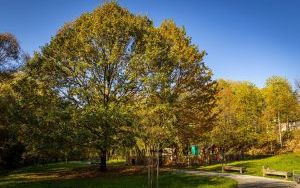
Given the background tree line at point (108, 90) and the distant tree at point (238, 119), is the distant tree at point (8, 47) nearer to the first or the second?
the background tree line at point (108, 90)

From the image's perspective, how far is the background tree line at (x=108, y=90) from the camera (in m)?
27.6

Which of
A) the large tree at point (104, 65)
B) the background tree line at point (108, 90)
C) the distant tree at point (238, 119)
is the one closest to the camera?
the background tree line at point (108, 90)

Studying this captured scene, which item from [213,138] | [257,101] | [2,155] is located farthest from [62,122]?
[257,101]

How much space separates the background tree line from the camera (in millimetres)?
27625

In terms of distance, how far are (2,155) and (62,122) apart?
83.3ft

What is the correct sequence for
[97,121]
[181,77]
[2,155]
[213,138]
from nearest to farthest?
[97,121]
[181,77]
[213,138]
[2,155]

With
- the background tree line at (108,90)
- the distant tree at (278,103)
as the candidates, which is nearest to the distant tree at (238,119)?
the distant tree at (278,103)

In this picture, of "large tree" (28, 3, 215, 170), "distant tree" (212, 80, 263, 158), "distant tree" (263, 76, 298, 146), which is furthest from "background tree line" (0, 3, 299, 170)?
"distant tree" (263, 76, 298, 146)

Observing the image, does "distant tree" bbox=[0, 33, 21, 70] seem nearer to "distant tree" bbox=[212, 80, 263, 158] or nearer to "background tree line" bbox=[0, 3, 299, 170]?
"background tree line" bbox=[0, 3, 299, 170]

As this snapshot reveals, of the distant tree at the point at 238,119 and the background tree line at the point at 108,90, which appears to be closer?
the background tree line at the point at 108,90

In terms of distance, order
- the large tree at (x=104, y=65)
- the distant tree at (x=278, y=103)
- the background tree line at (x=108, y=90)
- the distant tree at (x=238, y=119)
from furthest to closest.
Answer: the distant tree at (x=278, y=103) → the distant tree at (x=238, y=119) → the large tree at (x=104, y=65) → the background tree line at (x=108, y=90)

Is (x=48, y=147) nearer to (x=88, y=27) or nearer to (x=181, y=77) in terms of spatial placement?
(x=88, y=27)

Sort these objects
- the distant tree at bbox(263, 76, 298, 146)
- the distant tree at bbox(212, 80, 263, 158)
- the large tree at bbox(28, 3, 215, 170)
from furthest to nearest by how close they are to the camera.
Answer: the distant tree at bbox(263, 76, 298, 146), the distant tree at bbox(212, 80, 263, 158), the large tree at bbox(28, 3, 215, 170)

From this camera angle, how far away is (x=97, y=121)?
96.2 feet
